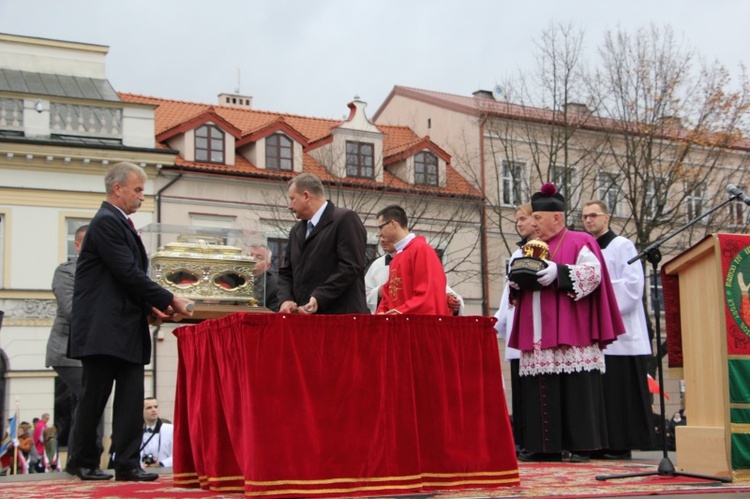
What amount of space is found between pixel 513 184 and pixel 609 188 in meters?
3.19

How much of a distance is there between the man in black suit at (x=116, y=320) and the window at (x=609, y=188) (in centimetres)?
2606

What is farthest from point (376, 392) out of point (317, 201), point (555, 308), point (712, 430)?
point (555, 308)

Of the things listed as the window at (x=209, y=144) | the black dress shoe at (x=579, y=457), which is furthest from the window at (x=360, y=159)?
the black dress shoe at (x=579, y=457)

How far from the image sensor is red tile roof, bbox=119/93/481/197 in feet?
106

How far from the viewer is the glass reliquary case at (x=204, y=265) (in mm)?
8547

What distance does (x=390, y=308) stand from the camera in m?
8.23

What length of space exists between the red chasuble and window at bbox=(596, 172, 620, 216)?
25444 millimetres

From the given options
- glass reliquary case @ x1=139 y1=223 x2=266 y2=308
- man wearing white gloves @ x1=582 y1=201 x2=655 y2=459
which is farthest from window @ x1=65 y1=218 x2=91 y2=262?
glass reliquary case @ x1=139 y1=223 x2=266 y2=308

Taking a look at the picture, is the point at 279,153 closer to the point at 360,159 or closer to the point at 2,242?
the point at 360,159

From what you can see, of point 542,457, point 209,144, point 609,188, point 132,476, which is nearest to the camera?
point 132,476

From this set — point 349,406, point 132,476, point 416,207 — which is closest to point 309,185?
point 349,406

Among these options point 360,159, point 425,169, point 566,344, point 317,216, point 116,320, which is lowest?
point 566,344

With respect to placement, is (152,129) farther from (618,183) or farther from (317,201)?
(317,201)

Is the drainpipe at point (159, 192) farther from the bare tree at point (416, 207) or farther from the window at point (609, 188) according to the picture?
the window at point (609, 188)
